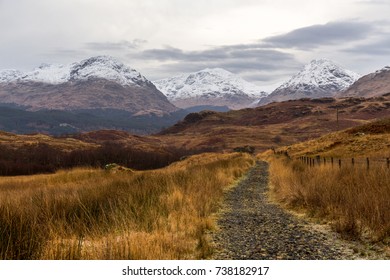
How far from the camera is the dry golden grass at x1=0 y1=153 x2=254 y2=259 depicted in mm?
7082

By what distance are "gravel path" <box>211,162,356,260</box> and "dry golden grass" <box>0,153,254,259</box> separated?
0.57 meters

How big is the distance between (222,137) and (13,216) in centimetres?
19205

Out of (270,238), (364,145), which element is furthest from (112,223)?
(364,145)

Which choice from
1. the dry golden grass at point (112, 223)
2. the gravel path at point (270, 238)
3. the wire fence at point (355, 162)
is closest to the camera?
the dry golden grass at point (112, 223)

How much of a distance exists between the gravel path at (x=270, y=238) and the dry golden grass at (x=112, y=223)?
1.86 ft

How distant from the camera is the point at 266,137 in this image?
625 feet

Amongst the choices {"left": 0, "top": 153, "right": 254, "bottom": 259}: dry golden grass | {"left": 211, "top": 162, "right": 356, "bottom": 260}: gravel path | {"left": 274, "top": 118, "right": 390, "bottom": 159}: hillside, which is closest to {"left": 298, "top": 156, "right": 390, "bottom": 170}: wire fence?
{"left": 211, "top": 162, "right": 356, "bottom": 260}: gravel path

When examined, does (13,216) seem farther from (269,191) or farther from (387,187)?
(269,191)

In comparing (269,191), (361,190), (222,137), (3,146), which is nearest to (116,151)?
(3,146)

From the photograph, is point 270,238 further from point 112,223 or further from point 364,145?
point 364,145

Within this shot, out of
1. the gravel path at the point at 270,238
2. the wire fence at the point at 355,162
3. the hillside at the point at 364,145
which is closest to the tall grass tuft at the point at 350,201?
the gravel path at the point at 270,238

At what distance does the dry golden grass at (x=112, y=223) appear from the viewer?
23.2 feet

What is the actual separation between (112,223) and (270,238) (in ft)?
13.1

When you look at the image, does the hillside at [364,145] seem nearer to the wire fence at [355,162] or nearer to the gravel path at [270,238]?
the wire fence at [355,162]
